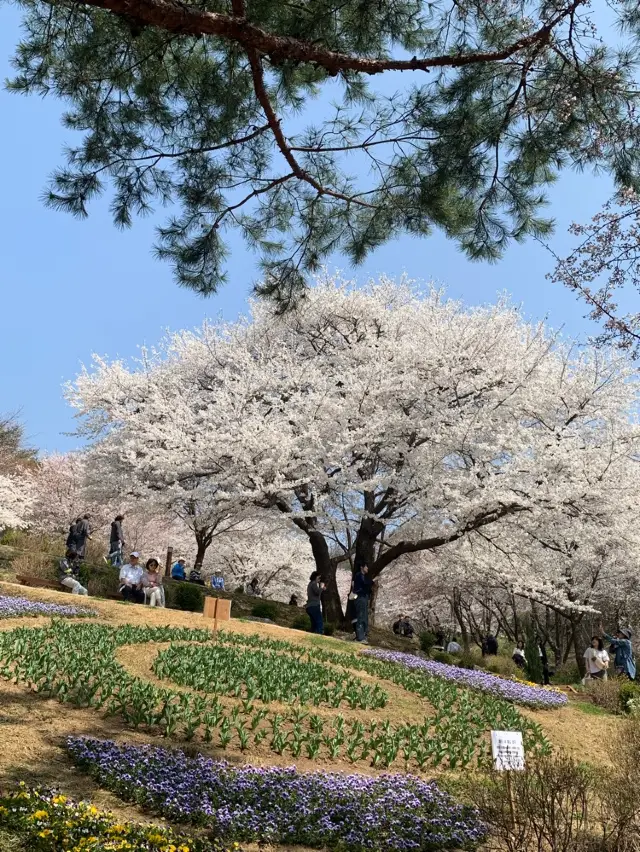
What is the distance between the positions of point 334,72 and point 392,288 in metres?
16.2

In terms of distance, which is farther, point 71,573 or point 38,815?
point 71,573

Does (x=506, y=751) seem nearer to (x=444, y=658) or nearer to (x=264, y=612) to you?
(x=444, y=658)

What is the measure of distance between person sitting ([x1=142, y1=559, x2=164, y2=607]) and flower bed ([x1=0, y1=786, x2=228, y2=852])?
10.7m

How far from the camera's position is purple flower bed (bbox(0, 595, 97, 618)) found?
35.0ft

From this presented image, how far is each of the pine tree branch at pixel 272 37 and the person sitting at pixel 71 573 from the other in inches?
476

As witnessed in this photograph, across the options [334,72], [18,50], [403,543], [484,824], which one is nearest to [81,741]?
[484,824]

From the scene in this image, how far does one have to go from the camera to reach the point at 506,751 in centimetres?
446

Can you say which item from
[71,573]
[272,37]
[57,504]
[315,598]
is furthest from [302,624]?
[57,504]

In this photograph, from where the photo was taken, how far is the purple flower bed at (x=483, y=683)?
35.8ft

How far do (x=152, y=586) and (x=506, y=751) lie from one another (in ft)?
37.4

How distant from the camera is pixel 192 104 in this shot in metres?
7.20

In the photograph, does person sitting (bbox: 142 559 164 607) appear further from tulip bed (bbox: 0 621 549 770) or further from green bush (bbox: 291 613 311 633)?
tulip bed (bbox: 0 621 549 770)

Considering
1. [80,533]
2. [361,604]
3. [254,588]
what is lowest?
[361,604]

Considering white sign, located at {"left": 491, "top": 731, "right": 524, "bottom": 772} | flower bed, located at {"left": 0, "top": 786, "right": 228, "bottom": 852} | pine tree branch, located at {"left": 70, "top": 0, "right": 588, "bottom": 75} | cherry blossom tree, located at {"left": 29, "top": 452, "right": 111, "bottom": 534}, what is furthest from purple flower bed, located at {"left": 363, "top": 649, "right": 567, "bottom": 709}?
cherry blossom tree, located at {"left": 29, "top": 452, "right": 111, "bottom": 534}
